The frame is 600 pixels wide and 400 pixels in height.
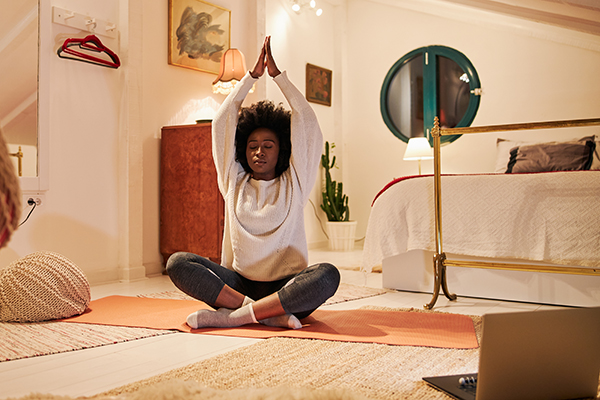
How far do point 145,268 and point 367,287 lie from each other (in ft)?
5.04

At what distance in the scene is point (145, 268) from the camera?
3.60 m

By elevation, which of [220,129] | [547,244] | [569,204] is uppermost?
[220,129]

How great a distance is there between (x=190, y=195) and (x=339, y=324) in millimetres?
1825

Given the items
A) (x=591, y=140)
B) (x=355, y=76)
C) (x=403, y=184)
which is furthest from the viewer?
(x=355, y=76)

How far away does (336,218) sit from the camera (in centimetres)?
539

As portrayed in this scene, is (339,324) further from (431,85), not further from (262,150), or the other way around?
(431,85)

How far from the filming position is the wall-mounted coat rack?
3.10 m

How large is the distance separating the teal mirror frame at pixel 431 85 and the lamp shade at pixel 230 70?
214 centimetres

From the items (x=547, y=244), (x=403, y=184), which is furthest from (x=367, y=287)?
(x=547, y=244)

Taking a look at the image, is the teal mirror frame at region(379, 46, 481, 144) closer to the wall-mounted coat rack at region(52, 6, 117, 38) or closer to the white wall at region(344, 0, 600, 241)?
the white wall at region(344, 0, 600, 241)

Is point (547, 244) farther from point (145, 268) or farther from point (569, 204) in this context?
point (145, 268)

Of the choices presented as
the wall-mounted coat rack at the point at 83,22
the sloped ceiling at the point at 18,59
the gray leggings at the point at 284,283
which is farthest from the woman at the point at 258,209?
the wall-mounted coat rack at the point at 83,22

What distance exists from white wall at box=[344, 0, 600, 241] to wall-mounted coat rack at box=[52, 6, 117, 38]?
316 cm

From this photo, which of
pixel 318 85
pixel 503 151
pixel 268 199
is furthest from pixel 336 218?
pixel 268 199
